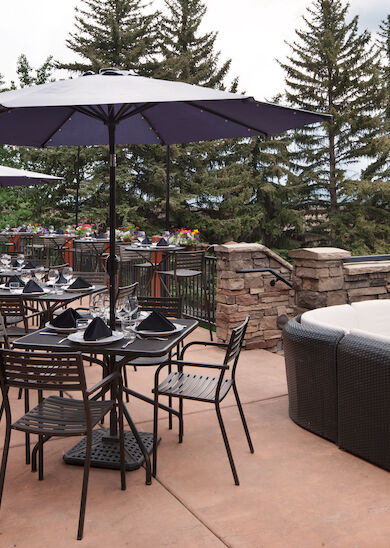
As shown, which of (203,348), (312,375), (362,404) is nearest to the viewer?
(362,404)

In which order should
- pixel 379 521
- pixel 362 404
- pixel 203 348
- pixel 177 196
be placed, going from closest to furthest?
pixel 379 521, pixel 362 404, pixel 203 348, pixel 177 196

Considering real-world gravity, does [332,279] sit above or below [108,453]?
above

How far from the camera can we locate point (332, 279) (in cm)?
532

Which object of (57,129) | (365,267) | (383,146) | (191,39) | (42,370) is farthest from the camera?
(191,39)

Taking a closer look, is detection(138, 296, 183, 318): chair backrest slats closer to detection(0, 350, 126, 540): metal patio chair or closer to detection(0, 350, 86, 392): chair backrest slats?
detection(0, 350, 126, 540): metal patio chair

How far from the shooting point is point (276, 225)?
21.6m

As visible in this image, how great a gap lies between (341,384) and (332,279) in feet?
7.07

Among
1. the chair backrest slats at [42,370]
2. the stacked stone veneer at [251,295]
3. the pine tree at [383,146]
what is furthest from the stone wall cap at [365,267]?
the pine tree at [383,146]

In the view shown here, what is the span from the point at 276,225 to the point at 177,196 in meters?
4.66

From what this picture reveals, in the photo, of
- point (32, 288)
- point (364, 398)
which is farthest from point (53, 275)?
point (364, 398)

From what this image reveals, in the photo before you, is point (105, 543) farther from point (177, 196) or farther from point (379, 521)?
point (177, 196)

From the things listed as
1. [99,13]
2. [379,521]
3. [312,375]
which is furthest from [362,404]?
[99,13]

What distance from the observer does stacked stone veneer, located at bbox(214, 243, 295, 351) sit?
5.86 m

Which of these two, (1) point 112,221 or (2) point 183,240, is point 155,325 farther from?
(2) point 183,240
